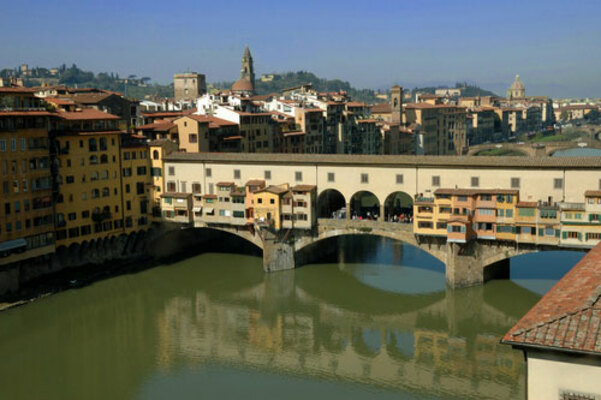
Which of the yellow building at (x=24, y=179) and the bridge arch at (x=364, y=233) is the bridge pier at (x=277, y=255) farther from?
the yellow building at (x=24, y=179)

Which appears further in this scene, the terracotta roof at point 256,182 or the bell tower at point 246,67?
the bell tower at point 246,67

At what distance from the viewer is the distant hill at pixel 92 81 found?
149375mm

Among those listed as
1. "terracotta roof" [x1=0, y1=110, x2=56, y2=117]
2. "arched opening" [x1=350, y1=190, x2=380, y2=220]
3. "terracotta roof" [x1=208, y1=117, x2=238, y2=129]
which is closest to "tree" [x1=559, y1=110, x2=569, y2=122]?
"terracotta roof" [x1=208, y1=117, x2=238, y2=129]

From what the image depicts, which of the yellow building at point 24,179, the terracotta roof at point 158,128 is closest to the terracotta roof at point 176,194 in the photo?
the terracotta roof at point 158,128

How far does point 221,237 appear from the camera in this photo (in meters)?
44.8

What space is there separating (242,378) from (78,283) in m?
13.9

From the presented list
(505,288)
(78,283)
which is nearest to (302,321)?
(505,288)

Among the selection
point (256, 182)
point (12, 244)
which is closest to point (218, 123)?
point (256, 182)

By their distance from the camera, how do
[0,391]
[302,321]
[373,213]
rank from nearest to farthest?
1. [0,391]
2. [302,321]
3. [373,213]

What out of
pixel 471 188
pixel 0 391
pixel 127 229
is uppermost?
pixel 471 188

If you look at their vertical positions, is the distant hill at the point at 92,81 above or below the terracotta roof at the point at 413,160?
above

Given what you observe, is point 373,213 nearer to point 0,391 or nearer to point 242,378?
point 242,378

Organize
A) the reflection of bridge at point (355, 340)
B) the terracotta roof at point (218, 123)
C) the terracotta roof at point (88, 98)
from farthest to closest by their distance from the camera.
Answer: the terracotta roof at point (88, 98)
the terracotta roof at point (218, 123)
the reflection of bridge at point (355, 340)

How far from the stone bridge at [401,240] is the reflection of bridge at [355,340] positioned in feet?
3.76
